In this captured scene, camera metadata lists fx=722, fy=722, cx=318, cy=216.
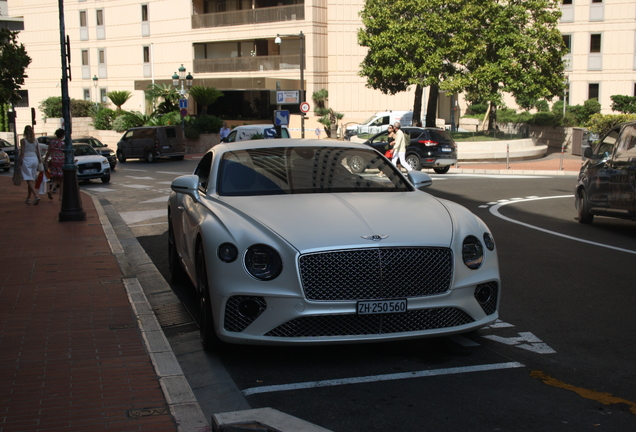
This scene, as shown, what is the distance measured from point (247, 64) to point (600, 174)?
42.0 metres

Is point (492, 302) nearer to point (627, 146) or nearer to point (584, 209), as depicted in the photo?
point (627, 146)

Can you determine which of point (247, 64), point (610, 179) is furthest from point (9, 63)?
point (247, 64)

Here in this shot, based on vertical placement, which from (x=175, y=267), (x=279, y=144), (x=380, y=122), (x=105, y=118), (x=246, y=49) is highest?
(x=246, y=49)

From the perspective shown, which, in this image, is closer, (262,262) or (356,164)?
(262,262)

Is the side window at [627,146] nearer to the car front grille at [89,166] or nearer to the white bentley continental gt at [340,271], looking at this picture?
the white bentley continental gt at [340,271]

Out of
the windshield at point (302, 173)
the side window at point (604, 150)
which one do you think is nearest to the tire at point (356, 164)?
the windshield at point (302, 173)

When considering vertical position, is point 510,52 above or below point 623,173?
above

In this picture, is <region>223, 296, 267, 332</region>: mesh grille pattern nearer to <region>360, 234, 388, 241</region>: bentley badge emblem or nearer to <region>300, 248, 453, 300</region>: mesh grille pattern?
<region>300, 248, 453, 300</region>: mesh grille pattern

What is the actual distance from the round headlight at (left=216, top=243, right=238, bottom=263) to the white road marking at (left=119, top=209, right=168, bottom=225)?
896cm

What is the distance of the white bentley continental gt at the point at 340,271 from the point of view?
4.84 meters

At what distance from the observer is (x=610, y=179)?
12.0 meters

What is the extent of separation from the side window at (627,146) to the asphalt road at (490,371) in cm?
364

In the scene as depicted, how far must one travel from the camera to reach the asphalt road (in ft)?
13.7

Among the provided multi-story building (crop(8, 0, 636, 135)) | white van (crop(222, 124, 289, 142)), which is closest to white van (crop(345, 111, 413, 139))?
multi-story building (crop(8, 0, 636, 135))
